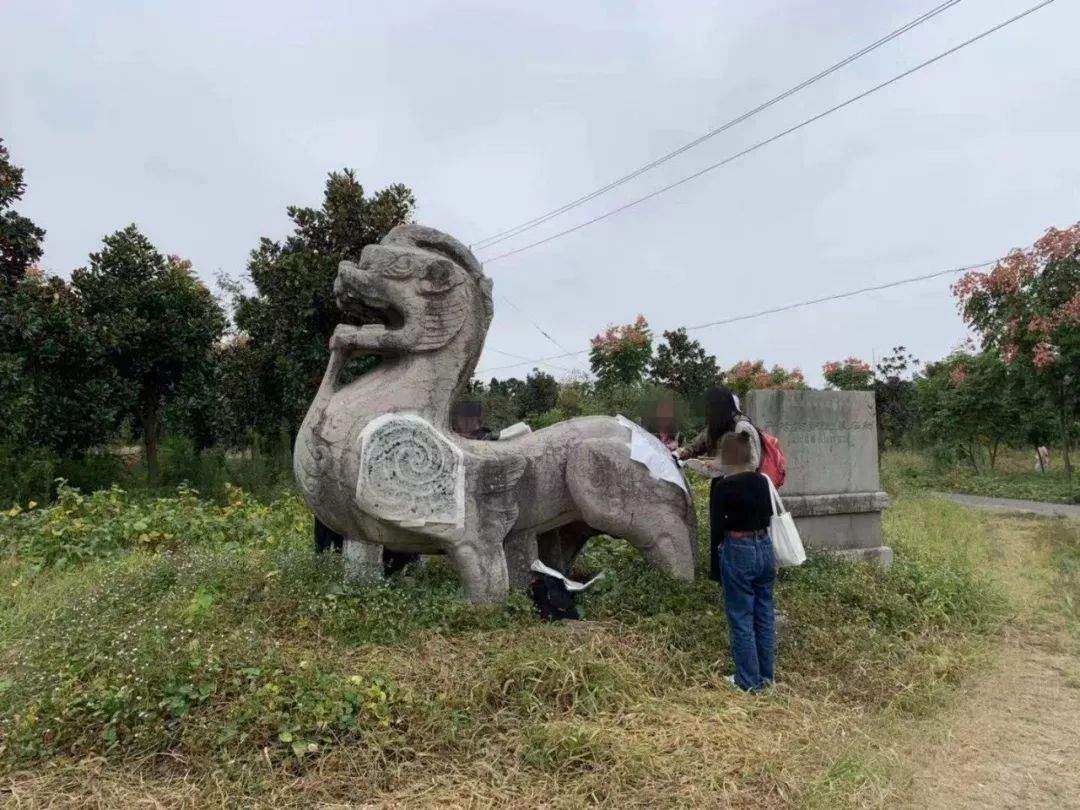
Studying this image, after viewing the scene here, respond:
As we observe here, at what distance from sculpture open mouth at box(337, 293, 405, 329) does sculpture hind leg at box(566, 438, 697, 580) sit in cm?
120

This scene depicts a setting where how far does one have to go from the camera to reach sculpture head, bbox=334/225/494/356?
4.00 m

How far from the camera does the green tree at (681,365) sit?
18156 millimetres

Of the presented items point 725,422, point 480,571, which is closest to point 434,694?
point 480,571

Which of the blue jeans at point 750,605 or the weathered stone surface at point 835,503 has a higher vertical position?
the weathered stone surface at point 835,503

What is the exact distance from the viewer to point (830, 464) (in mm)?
6371

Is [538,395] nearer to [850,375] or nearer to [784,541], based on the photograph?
[850,375]

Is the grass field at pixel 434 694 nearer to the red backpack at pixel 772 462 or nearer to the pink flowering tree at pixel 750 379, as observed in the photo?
the red backpack at pixel 772 462

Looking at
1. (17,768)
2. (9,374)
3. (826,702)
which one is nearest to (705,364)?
(9,374)

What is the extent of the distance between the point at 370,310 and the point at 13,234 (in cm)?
624

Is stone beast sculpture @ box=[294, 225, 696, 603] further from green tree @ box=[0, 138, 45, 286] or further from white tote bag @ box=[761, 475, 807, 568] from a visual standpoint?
green tree @ box=[0, 138, 45, 286]

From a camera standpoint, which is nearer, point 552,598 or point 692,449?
point 552,598

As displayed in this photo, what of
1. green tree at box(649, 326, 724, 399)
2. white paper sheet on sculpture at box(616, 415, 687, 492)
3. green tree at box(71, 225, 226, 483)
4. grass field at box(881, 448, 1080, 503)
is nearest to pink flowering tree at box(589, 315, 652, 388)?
green tree at box(649, 326, 724, 399)

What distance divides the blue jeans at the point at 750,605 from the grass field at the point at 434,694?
0.14m

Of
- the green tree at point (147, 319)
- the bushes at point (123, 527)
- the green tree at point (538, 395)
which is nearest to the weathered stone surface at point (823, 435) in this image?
the bushes at point (123, 527)
